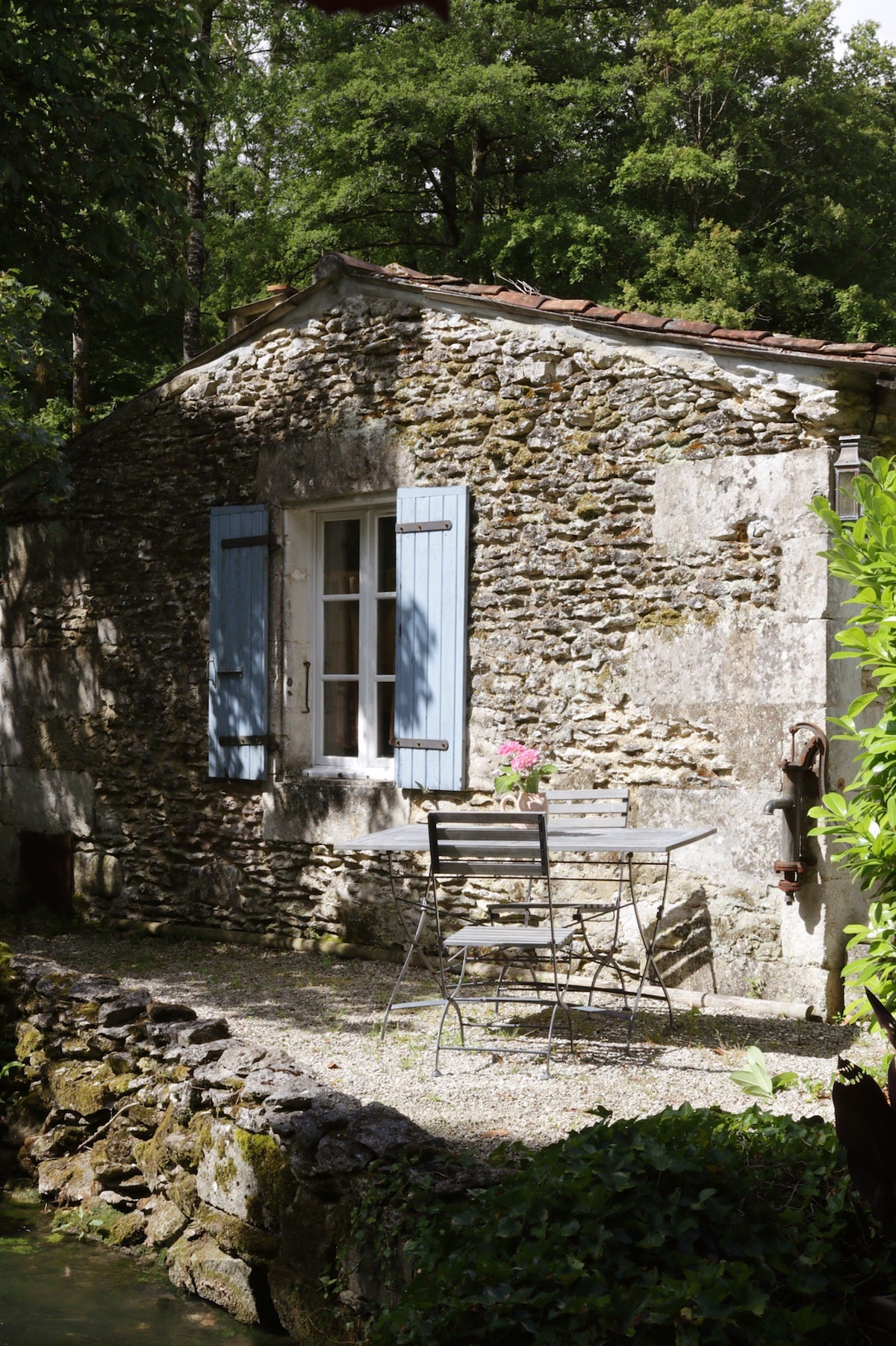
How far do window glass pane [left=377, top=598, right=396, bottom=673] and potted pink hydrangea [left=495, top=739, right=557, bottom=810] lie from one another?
4.32 feet

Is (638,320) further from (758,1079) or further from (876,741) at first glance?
(758,1079)

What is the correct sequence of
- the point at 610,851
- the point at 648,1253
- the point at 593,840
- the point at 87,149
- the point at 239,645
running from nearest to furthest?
1. the point at 648,1253
2. the point at 610,851
3. the point at 593,840
4. the point at 239,645
5. the point at 87,149

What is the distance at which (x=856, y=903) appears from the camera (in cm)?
582

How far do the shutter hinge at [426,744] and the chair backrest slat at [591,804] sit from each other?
0.86 metres

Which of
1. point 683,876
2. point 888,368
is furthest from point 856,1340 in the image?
point 888,368

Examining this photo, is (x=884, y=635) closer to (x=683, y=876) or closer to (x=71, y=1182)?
(x=683, y=876)

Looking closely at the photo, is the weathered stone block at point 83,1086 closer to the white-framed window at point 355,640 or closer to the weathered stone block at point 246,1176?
the weathered stone block at point 246,1176

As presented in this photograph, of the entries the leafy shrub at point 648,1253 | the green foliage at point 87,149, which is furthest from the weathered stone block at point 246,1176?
the green foliage at point 87,149

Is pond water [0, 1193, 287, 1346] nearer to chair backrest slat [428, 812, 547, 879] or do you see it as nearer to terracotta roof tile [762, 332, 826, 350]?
chair backrest slat [428, 812, 547, 879]

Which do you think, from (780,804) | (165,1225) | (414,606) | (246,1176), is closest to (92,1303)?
(165,1225)

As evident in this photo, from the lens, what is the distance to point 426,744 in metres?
6.93

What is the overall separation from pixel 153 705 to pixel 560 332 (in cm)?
368

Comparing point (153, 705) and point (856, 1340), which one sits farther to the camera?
point (153, 705)

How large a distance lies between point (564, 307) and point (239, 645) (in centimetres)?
280
